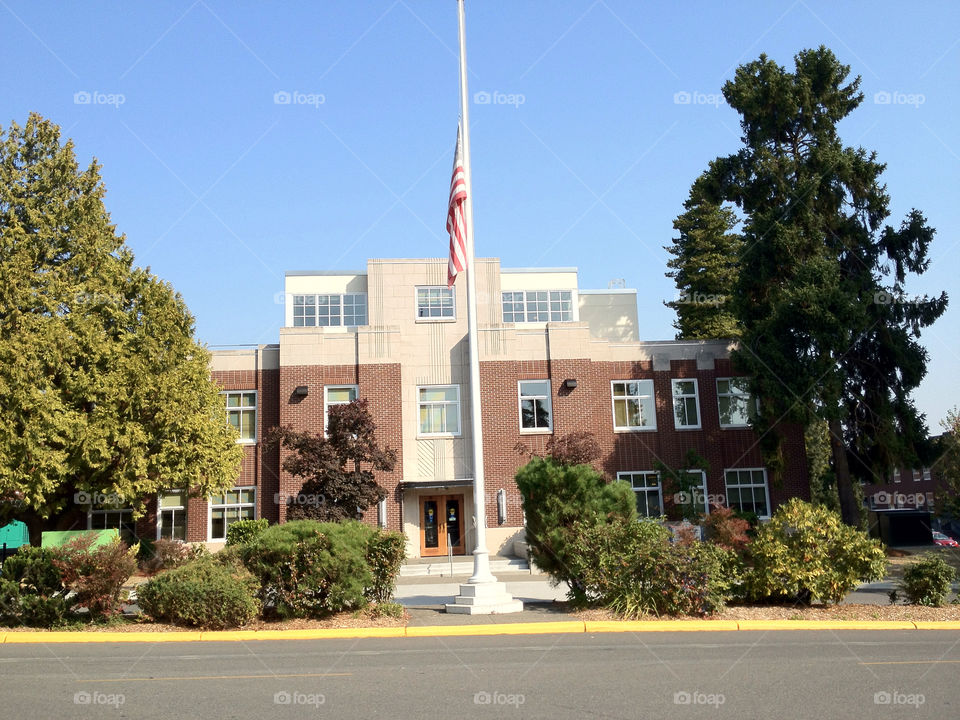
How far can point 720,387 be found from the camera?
31969 millimetres

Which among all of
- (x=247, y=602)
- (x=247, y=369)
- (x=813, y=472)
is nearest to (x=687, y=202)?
(x=813, y=472)

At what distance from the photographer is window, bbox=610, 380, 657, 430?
31500 millimetres

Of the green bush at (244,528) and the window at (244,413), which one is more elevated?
the window at (244,413)

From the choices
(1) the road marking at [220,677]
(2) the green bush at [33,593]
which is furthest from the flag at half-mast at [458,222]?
(2) the green bush at [33,593]

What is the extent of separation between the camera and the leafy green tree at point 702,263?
47219mm

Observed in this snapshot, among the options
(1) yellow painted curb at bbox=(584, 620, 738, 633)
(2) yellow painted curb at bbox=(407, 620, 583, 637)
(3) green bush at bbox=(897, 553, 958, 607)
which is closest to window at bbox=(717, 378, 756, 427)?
(3) green bush at bbox=(897, 553, 958, 607)

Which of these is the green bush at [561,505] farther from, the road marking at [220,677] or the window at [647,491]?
the window at [647,491]

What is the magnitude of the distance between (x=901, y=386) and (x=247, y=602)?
82.2 ft

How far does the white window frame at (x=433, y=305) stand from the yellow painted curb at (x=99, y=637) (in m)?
20.4

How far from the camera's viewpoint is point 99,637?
12.4 meters

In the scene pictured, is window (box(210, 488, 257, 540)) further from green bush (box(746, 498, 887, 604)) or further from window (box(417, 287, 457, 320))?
green bush (box(746, 498, 887, 604))

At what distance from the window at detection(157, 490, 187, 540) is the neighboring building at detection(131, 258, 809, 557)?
0.05 m

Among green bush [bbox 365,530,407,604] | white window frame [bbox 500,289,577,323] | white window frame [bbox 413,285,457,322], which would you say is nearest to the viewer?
green bush [bbox 365,530,407,604]

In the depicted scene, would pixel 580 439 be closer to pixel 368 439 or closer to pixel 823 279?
pixel 368 439
